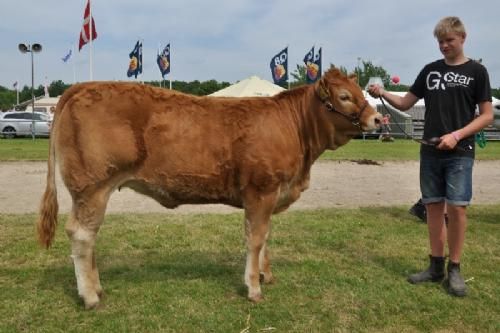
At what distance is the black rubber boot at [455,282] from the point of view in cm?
499

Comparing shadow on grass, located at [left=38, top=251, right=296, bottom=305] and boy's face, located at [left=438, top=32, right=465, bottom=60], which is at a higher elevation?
boy's face, located at [left=438, top=32, right=465, bottom=60]

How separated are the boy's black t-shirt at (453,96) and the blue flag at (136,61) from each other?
31751 mm

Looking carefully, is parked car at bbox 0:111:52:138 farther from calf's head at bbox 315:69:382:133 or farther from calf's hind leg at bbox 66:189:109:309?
calf's head at bbox 315:69:382:133

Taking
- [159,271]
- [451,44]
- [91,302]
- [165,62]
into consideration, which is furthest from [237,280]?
[165,62]

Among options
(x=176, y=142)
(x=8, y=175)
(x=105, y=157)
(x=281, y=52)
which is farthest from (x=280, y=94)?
(x=281, y=52)

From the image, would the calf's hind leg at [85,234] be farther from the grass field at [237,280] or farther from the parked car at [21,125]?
the parked car at [21,125]

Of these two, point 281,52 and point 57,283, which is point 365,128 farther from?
point 281,52

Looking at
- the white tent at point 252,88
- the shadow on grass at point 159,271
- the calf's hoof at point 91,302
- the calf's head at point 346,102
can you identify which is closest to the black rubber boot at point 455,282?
the calf's head at point 346,102

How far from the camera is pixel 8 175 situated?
12766mm

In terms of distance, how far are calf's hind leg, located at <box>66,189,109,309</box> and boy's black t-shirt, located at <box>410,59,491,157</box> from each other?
3.37 meters

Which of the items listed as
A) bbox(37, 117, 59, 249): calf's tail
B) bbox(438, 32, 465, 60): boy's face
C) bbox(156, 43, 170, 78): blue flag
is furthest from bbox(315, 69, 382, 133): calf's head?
bbox(156, 43, 170, 78): blue flag

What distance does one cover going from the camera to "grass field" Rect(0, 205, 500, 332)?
4.38m

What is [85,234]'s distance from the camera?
4516 millimetres

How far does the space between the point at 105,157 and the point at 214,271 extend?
199 centimetres
